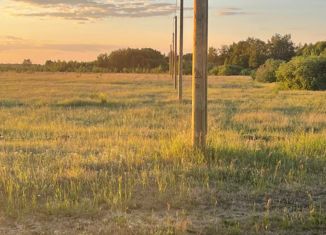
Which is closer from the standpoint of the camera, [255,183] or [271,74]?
[255,183]

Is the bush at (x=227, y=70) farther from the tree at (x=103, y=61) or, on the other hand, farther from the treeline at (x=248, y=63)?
the tree at (x=103, y=61)

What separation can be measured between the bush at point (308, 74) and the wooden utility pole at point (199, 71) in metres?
43.6

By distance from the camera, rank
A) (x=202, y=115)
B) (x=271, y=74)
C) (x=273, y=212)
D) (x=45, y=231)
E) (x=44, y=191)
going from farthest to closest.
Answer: (x=271, y=74), (x=202, y=115), (x=44, y=191), (x=273, y=212), (x=45, y=231)

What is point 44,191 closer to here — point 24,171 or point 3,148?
point 24,171

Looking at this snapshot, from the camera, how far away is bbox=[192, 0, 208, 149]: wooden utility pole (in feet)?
32.9

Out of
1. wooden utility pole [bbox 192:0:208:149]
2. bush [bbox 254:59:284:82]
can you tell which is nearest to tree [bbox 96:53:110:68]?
bush [bbox 254:59:284:82]

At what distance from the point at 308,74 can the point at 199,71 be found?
44.3 m

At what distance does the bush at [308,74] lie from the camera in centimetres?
5209

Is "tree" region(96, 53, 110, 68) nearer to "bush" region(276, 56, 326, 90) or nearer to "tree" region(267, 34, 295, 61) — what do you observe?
"tree" region(267, 34, 295, 61)

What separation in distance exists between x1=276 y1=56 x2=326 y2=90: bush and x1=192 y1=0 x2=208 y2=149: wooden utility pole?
143 ft

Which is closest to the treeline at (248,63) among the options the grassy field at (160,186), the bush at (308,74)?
the bush at (308,74)

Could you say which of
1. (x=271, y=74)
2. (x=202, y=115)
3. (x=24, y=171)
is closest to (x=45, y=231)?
(x=24, y=171)

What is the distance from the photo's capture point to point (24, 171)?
28.1ft

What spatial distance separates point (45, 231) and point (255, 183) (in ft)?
10.9
